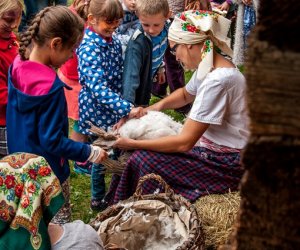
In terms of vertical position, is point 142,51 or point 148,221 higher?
point 142,51

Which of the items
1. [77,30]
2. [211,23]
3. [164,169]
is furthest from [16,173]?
[211,23]

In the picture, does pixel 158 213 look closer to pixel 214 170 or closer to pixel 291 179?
pixel 214 170

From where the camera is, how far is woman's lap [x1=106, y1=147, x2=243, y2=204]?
315 cm

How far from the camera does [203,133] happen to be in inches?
127

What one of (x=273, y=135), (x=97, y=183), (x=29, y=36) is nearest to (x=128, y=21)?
(x=97, y=183)

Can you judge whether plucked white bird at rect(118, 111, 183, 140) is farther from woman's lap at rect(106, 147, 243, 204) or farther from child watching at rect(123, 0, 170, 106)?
child watching at rect(123, 0, 170, 106)

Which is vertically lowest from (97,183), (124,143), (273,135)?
(97,183)

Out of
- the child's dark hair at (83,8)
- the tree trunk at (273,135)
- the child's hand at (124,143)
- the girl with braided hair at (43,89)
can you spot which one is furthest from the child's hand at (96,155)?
the tree trunk at (273,135)

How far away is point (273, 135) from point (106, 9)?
279cm

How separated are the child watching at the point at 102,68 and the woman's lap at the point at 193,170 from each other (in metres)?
0.45

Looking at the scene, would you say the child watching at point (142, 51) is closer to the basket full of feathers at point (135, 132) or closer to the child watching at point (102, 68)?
the child watching at point (102, 68)

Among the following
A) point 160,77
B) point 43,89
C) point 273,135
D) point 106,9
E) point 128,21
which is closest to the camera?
point 273,135

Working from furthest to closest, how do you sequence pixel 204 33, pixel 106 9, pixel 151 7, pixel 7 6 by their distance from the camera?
1. pixel 151 7
2. pixel 106 9
3. pixel 7 6
4. pixel 204 33

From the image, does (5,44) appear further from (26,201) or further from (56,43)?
(26,201)
